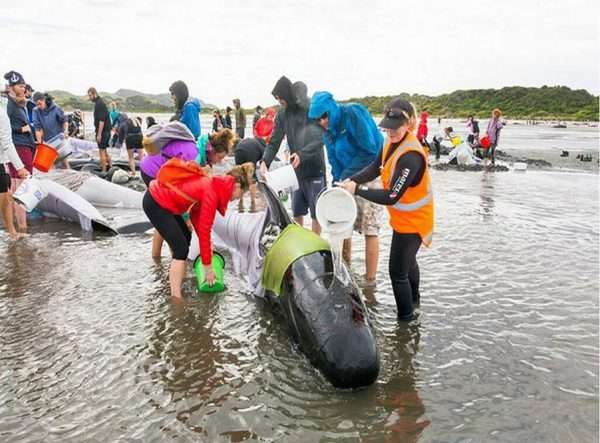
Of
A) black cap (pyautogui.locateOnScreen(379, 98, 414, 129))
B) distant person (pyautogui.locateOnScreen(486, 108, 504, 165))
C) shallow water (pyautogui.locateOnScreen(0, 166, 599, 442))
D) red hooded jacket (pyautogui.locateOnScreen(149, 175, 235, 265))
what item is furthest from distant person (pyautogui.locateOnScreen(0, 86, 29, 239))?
distant person (pyautogui.locateOnScreen(486, 108, 504, 165))

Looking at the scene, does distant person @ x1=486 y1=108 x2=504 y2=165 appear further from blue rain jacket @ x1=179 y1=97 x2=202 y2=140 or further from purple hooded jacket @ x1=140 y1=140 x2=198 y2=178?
purple hooded jacket @ x1=140 y1=140 x2=198 y2=178

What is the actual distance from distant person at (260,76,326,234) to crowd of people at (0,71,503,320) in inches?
0.5

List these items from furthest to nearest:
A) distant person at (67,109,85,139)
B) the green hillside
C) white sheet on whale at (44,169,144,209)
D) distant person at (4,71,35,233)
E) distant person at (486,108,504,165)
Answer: the green hillside → distant person at (67,109,85,139) → distant person at (486,108,504,165) → white sheet on whale at (44,169,144,209) → distant person at (4,71,35,233)

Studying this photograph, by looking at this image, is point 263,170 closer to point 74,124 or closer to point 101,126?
point 101,126

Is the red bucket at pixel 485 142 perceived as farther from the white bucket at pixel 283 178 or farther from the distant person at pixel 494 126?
the white bucket at pixel 283 178

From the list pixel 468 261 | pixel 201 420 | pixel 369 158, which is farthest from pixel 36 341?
pixel 468 261

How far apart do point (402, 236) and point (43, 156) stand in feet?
21.3

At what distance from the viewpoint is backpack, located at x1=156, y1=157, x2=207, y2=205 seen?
4.88 metres

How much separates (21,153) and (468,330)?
23.9 ft

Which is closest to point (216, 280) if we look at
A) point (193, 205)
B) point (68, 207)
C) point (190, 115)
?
point (193, 205)

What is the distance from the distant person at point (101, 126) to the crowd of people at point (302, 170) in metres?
4.60

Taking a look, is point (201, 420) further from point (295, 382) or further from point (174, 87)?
point (174, 87)

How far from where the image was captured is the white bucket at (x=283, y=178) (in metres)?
6.61

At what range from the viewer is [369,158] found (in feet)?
19.3
